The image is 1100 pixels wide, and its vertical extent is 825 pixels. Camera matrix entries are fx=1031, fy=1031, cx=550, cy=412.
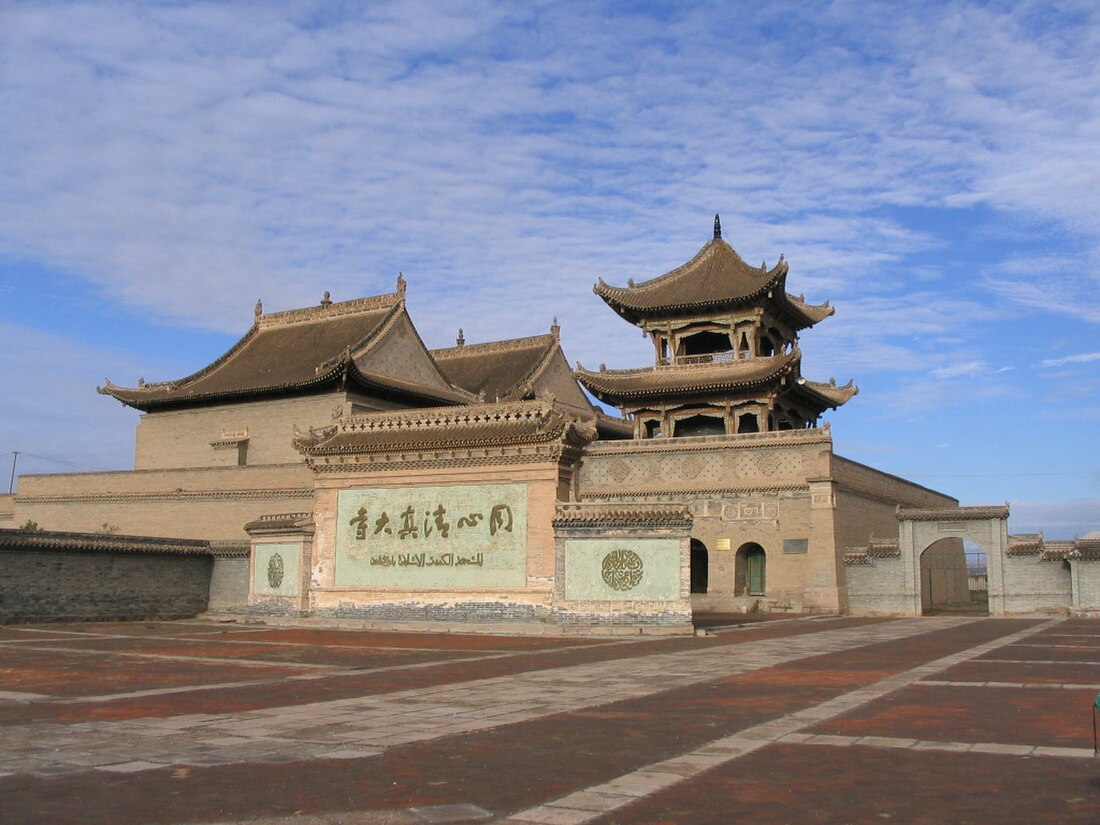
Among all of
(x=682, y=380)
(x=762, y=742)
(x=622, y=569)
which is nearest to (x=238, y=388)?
(x=682, y=380)

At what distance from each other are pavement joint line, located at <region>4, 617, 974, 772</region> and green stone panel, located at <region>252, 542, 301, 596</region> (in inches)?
504

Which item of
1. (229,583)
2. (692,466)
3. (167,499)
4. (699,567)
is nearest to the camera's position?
(229,583)

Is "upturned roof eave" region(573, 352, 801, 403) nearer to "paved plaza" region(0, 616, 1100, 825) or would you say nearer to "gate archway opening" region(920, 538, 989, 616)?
"gate archway opening" region(920, 538, 989, 616)

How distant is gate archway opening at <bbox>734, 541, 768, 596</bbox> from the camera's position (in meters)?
35.0

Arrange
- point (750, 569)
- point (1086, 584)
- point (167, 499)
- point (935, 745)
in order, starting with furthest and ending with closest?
point (167, 499) < point (750, 569) < point (1086, 584) < point (935, 745)

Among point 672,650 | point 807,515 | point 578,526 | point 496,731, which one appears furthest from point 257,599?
point 496,731

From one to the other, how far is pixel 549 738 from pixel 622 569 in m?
13.8

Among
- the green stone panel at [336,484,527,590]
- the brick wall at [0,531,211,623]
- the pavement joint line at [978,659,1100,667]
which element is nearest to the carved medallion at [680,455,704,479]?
the green stone panel at [336,484,527,590]

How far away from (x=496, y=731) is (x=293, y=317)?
128ft

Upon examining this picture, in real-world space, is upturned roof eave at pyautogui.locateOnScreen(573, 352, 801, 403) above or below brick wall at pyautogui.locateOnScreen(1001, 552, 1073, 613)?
above

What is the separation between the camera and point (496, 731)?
9.63 m

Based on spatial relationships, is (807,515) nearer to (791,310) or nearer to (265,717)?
(791,310)

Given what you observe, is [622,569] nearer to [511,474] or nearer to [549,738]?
[511,474]

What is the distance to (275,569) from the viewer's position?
27938 millimetres
